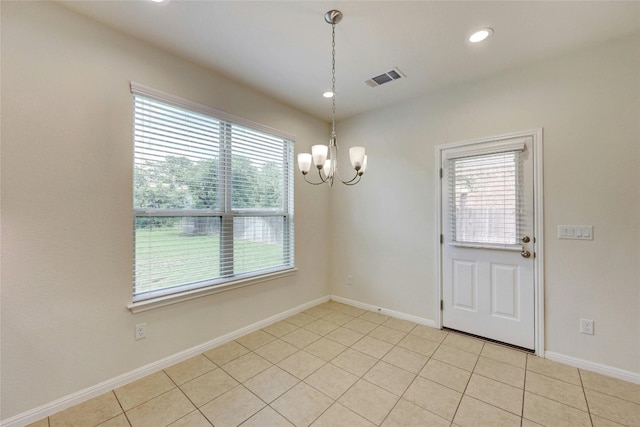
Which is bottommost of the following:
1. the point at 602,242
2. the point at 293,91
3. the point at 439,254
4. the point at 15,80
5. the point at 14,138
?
the point at 439,254

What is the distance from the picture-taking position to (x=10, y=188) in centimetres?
165

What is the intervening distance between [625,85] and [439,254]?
2080 mm

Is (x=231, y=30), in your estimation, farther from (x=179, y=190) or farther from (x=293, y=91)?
(x=179, y=190)

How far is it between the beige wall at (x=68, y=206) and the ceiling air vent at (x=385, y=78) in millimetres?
1915

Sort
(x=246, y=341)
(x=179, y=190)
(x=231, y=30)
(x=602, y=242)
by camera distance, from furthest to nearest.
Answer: (x=246, y=341) → (x=179, y=190) → (x=602, y=242) → (x=231, y=30)

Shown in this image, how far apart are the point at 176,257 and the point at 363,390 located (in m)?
1.94

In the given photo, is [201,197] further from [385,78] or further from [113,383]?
[385,78]

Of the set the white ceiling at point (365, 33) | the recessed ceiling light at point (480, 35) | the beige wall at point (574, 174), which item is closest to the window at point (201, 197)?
the white ceiling at point (365, 33)

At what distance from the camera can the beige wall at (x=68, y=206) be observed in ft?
5.47

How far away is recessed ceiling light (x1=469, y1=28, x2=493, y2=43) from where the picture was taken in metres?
2.05

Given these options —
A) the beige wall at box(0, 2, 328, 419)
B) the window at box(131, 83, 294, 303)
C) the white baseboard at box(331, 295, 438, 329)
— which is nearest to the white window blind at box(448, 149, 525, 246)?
the white baseboard at box(331, 295, 438, 329)

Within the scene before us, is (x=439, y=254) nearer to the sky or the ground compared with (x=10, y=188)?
nearer to the ground

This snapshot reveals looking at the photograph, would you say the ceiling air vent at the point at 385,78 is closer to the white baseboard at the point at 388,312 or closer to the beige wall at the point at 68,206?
the beige wall at the point at 68,206

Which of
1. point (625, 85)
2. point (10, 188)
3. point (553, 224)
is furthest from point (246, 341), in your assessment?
point (625, 85)
